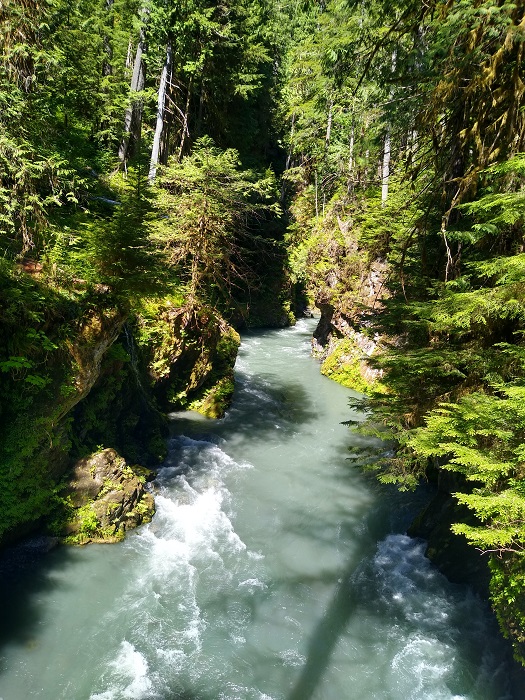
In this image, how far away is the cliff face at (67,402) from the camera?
6.83 m

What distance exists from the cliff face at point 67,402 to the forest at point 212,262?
0.04m

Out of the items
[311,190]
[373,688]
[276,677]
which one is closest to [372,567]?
[373,688]

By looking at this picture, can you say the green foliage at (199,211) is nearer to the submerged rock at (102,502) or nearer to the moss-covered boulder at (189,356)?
the moss-covered boulder at (189,356)

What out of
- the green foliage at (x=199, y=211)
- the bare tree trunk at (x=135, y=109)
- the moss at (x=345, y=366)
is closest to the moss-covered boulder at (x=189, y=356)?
the green foliage at (x=199, y=211)

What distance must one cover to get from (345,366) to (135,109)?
12993 millimetres

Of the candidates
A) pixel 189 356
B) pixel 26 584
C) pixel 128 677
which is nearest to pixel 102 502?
pixel 26 584

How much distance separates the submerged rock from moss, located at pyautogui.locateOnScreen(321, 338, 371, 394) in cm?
1102

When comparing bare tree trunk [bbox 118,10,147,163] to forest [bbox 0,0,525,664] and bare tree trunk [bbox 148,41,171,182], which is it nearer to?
forest [bbox 0,0,525,664]

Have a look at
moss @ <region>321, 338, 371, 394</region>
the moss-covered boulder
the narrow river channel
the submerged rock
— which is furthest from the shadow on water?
moss @ <region>321, 338, 371, 394</region>

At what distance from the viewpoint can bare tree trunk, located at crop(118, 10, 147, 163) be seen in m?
13.5

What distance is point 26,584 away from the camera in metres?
6.79

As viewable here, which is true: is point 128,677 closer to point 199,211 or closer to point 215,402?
point 215,402

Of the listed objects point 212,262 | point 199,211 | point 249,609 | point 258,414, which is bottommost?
point 249,609

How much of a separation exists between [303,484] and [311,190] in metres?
24.2
